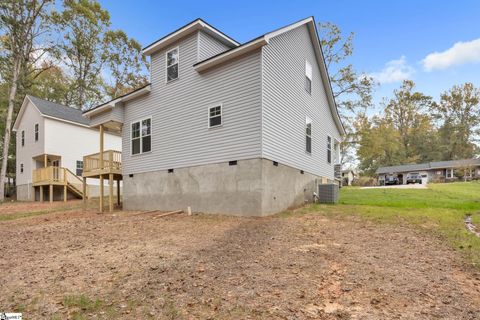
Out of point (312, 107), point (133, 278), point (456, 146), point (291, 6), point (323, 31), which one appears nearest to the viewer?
point (133, 278)

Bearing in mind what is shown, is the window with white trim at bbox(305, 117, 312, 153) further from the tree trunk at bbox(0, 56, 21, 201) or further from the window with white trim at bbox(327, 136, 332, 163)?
the tree trunk at bbox(0, 56, 21, 201)

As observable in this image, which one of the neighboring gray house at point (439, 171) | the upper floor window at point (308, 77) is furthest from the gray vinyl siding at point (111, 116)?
the neighboring gray house at point (439, 171)

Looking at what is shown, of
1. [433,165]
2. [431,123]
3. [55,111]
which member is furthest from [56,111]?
[431,123]

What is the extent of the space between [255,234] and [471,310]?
15.6 feet

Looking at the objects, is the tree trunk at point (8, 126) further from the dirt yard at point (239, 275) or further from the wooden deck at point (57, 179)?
the dirt yard at point (239, 275)

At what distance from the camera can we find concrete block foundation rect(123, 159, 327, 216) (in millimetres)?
10094

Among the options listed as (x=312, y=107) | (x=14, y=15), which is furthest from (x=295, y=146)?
(x=14, y=15)

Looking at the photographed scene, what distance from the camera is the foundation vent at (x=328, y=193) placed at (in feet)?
45.1

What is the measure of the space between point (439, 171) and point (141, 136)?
48.3m

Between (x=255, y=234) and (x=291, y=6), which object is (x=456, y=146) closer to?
(x=291, y=6)

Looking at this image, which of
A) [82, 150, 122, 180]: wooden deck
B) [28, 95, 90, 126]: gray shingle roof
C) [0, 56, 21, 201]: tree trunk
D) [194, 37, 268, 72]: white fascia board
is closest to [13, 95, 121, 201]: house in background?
[28, 95, 90, 126]: gray shingle roof

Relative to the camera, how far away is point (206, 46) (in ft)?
40.9

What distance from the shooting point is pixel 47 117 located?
21.3 metres

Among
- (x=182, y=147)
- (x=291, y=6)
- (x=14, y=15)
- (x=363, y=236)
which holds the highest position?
(x=14, y=15)
